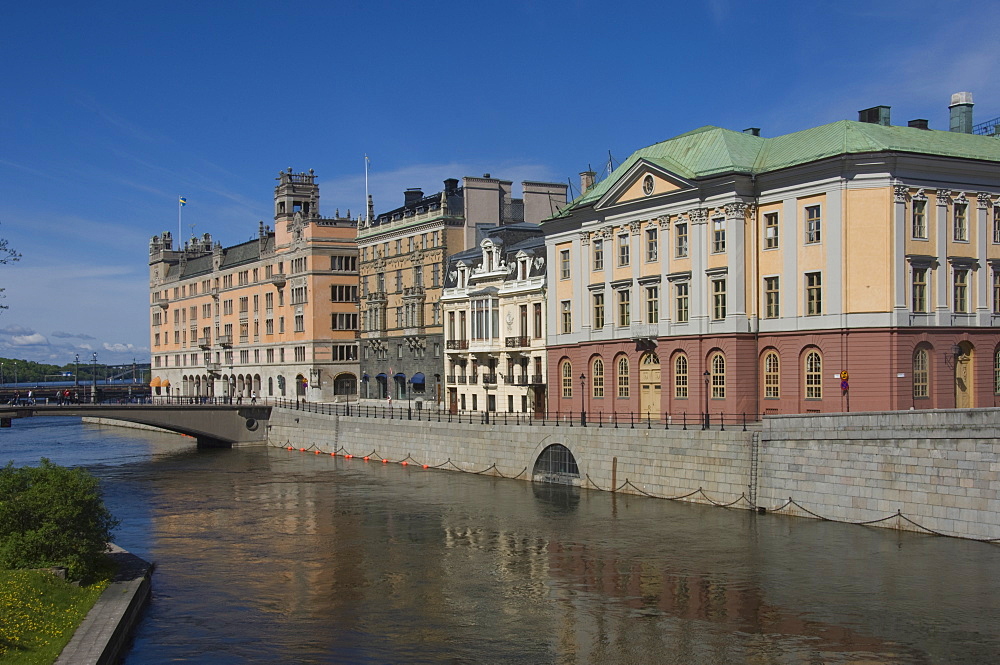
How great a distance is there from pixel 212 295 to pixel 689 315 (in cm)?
9958

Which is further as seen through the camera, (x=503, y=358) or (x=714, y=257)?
(x=503, y=358)

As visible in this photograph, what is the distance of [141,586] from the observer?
35.8 m

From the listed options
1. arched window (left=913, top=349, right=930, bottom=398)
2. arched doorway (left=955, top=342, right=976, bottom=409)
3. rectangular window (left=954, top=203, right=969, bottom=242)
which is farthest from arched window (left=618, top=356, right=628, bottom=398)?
rectangular window (left=954, top=203, right=969, bottom=242)

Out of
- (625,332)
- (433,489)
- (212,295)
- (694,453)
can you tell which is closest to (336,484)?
(433,489)

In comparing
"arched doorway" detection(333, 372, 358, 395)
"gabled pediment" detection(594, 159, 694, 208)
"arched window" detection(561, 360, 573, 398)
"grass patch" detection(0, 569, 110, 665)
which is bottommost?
"grass patch" detection(0, 569, 110, 665)

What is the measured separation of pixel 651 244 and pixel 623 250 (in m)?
2.76

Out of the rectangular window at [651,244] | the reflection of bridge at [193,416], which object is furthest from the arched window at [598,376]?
the reflection of bridge at [193,416]

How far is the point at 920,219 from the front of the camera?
55969 mm

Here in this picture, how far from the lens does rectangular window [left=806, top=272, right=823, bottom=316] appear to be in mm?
57013

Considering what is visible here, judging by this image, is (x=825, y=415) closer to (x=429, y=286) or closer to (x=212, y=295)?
(x=429, y=286)

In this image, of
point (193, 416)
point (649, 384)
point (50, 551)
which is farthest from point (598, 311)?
point (193, 416)

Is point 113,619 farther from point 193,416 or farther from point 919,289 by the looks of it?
point 193,416

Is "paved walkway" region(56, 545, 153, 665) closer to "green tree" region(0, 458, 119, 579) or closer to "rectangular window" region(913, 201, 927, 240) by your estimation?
"green tree" region(0, 458, 119, 579)

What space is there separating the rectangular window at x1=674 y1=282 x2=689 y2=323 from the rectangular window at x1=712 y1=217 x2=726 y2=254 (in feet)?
9.98
